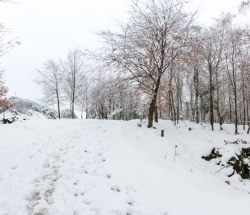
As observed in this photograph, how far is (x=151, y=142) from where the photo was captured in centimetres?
1420

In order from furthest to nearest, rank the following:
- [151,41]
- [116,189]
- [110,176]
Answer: [151,41] < [110,176] < [116,189]

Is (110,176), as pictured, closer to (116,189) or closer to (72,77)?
(116,189)

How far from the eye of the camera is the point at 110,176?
916 centimetres

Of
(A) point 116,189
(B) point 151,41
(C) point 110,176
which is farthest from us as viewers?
(B) point 151,41

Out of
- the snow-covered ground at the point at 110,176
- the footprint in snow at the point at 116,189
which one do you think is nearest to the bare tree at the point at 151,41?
the snow-covered ground at the point at 110,176

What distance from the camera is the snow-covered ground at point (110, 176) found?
739cm

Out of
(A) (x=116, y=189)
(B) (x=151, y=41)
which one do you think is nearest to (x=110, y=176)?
(A) (x=116, y=189)

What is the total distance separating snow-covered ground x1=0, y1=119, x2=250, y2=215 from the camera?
7387 millimetres

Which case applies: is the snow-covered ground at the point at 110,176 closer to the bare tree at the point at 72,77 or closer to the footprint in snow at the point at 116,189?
the footprint in snow at the point at 116,189

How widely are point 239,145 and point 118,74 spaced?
8331 mm

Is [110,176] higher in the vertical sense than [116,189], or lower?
higher

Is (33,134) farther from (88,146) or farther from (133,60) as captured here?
(133,60)

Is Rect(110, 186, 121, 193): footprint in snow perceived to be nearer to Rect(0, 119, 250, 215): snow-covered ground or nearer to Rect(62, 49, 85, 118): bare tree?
Rect(0, 119, 250, 215): snow-covered ground

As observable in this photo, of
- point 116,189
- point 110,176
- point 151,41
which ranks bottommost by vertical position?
point 116,189
